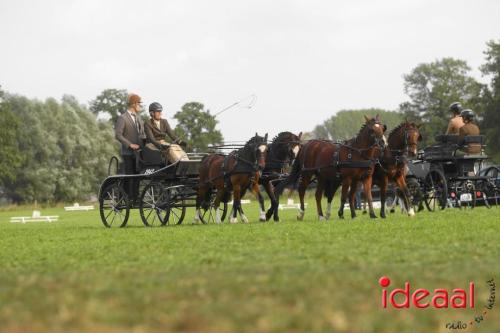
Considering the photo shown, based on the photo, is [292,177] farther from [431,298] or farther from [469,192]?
[431,298]

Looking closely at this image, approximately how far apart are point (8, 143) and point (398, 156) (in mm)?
66451

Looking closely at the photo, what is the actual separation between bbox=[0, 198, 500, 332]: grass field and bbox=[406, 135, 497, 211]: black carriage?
9.18 m

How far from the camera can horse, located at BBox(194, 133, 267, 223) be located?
22.3 metres

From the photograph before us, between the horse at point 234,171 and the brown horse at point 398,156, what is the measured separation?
272 cm

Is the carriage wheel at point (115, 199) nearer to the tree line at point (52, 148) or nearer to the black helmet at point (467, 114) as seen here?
the black helmet at point (467, 114)

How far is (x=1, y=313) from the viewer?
282 inches

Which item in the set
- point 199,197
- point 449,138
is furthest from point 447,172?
point 199,197

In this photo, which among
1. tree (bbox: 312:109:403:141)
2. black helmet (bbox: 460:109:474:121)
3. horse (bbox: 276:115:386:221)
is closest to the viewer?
horse (bbox: 276:115:386:221)

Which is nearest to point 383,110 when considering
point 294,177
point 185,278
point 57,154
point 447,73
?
point 447,73

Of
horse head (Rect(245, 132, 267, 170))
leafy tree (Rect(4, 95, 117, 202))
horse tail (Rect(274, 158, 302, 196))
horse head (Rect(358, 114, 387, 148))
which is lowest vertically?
horse tail (Rect(274, 158, 302, 196))

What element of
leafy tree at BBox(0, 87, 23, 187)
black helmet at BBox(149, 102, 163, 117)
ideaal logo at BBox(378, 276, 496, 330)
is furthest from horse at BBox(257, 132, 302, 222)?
leafy tree at BBox(0, 87, 23, 187)

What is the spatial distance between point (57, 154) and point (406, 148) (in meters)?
65.8

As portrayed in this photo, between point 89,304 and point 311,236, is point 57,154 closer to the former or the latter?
point 311,236

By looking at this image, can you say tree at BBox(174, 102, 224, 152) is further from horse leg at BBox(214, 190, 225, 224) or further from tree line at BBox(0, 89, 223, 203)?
horse leg at BBox(214, 190, 225, 224)
